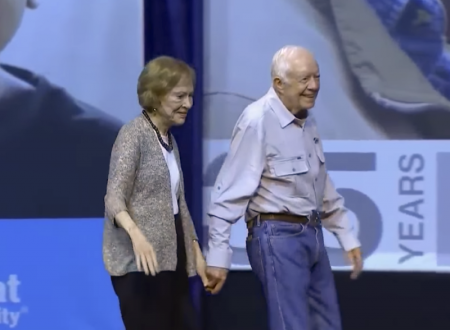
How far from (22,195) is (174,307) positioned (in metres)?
2.16

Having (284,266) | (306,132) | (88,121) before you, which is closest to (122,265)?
(284,266)

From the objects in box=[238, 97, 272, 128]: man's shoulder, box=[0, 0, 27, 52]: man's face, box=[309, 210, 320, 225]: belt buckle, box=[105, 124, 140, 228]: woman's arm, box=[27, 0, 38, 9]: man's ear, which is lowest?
box=[309, 210, 320, 225]: belt buckle

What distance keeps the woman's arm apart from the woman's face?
0.15 m

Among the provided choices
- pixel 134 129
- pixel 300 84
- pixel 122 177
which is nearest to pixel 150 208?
pixel 122 177

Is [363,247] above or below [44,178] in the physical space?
below

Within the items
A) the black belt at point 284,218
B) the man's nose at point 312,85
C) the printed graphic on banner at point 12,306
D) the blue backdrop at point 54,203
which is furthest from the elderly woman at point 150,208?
the printed graphic on banner at point 12,306

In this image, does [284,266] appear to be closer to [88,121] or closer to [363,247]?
[363,247]

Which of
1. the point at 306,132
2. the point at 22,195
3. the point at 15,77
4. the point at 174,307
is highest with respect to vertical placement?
the point at 15,77

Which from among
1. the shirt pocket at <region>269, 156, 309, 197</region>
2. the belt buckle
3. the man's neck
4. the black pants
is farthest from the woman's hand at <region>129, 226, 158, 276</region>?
the man's neck

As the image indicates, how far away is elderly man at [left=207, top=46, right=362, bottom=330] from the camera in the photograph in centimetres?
329

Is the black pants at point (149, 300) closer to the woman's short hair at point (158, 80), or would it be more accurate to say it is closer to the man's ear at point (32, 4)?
the woman's short hair at point (158, 80)

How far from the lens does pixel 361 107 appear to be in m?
4.91

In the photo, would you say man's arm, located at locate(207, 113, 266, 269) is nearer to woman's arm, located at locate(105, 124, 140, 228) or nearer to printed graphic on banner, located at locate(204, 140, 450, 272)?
woman's arm, located at locate(105, 124, 140, 228)

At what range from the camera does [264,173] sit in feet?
11.0
